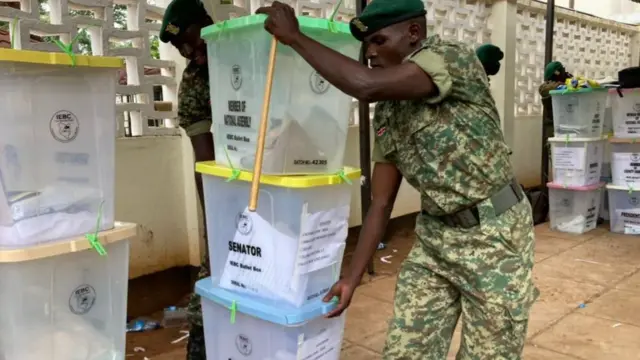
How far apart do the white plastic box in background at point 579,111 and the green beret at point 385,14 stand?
14.2 feet

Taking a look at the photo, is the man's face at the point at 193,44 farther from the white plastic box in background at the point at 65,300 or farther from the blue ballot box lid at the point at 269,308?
the blue ballot box lid at the point at 269,308

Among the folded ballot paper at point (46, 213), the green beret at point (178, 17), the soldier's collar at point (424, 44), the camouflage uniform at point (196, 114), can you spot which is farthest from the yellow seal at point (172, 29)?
the soldier's collar at point (424, 44)

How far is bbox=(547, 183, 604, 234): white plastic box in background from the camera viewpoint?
5.67 meters

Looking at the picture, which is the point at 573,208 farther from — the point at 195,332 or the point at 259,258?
the point at 259,258

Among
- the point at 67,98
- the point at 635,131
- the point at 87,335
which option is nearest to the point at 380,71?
the point at 67,98

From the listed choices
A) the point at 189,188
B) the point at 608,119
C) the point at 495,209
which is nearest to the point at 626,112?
the point at 608,119

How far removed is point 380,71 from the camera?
1.52 metres

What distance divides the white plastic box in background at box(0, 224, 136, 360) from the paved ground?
124cm

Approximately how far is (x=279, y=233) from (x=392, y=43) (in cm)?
69

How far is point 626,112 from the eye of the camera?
5.44 metres

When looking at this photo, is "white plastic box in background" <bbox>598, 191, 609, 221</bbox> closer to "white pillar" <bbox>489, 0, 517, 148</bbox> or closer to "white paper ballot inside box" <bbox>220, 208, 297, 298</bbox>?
"white pillar" <bbox>489, 0, 517, 148</bbox>

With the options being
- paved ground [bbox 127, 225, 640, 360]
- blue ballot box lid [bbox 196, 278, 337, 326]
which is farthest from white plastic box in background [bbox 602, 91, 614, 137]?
blue ballot box lid [bbox 196, 278, 337, 326]

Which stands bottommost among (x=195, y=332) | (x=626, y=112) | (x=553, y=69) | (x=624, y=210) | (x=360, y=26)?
(x=195, y=332)

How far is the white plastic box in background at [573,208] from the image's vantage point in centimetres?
567
